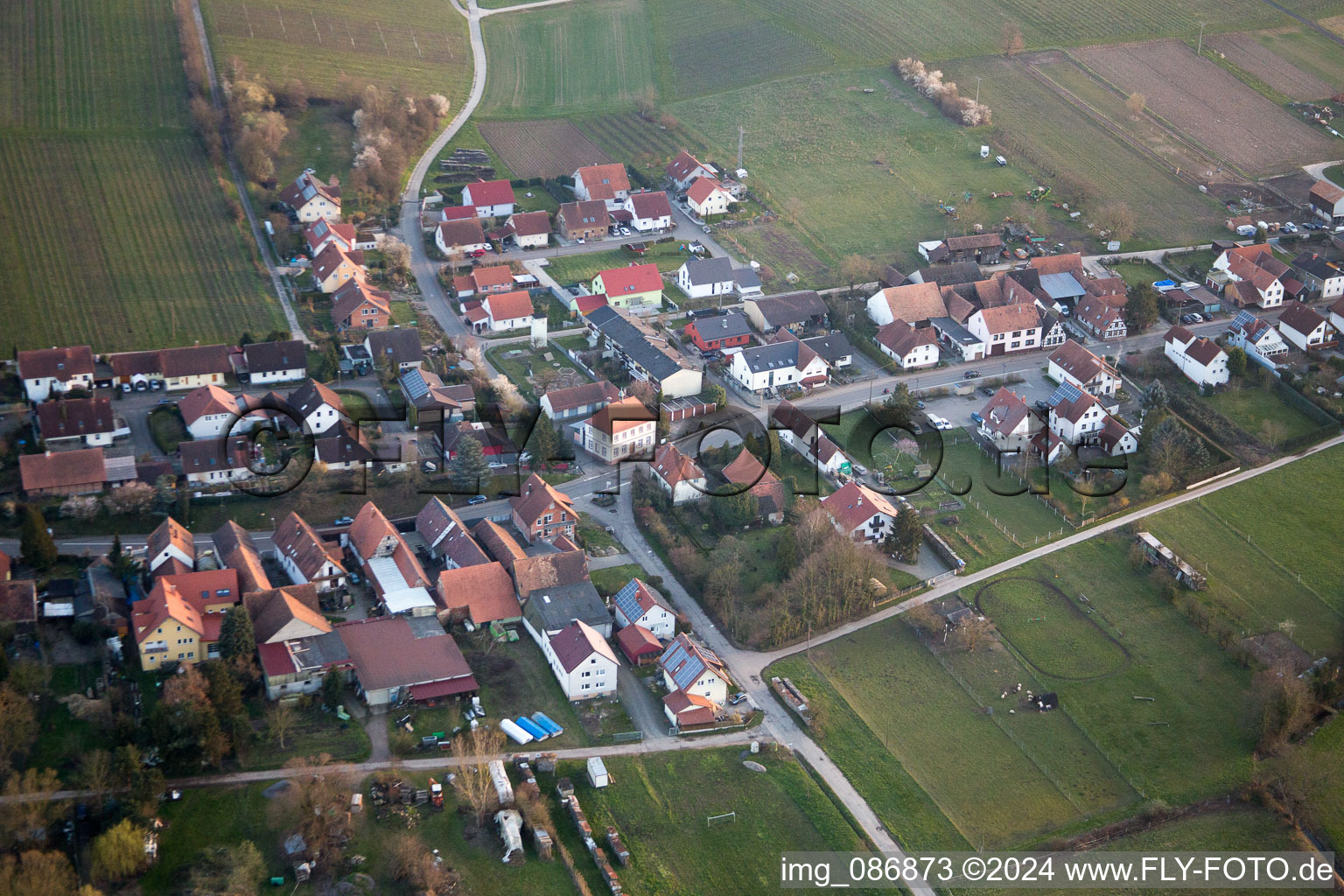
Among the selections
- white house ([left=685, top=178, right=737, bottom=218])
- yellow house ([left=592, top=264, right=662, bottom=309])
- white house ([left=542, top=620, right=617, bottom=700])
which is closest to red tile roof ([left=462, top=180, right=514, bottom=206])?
white house ([left=685, top=178, right=737, bottom=218])

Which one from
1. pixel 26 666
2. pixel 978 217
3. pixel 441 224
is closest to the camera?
pixel 26 666

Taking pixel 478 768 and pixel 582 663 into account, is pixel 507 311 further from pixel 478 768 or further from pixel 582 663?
pixel 478 768

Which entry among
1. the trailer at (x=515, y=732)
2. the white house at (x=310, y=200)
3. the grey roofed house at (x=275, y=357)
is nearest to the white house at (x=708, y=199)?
the white house at (x=310, y=200)

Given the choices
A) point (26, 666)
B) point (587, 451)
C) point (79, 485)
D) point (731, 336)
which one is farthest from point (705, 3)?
point (26, 666)

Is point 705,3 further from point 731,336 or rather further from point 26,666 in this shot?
point 26,666

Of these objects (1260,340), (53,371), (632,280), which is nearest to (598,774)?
(53,371)

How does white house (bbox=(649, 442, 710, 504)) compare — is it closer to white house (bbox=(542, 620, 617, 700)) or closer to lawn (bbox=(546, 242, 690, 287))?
white house (bbox=(542, 620, 617, 700))
